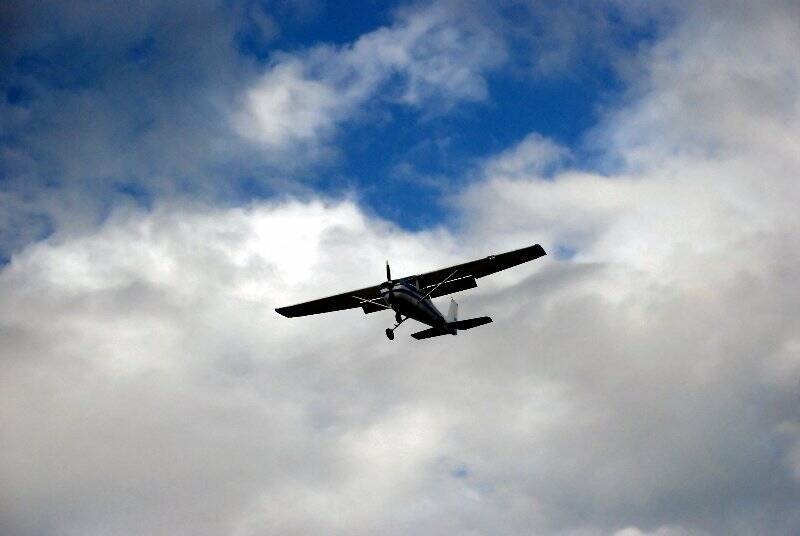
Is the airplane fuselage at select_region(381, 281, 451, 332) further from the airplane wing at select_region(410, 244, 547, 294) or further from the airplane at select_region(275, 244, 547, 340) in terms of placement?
the airplane wing at select_region(410, 244, 547, 294)

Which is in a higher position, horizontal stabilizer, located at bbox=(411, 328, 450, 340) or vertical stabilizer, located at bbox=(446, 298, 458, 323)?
vertical stabilizer, located at bbox=(446, 298, 458, 323)

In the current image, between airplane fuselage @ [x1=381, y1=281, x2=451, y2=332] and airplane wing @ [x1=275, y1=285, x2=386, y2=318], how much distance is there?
2.66 meters

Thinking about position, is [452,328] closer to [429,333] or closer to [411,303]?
[429,333]

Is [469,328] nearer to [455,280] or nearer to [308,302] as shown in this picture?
[455,280]

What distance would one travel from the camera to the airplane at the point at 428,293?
3619cm

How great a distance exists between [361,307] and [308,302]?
333cm

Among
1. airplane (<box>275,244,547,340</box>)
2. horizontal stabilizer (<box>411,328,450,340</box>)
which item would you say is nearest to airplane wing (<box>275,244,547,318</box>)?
airplane (<box>275,244,547,340</box>)

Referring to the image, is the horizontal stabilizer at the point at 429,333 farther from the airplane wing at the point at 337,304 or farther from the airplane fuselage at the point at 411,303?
the airplane wing at the point at 337,304

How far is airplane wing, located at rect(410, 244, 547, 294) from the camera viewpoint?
36.6 m

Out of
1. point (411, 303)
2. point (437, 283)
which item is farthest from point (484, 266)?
point (411, 303)

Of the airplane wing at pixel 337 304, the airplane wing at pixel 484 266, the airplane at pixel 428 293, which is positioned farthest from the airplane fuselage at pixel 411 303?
the airplane wing at pixel 337 304

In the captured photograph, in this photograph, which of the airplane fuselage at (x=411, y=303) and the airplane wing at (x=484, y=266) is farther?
the airplane wing at (x=484, y=266)

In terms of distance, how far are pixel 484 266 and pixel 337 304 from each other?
9801mm

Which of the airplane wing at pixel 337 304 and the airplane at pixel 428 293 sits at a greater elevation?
the airplane wing at pixel 337 304
